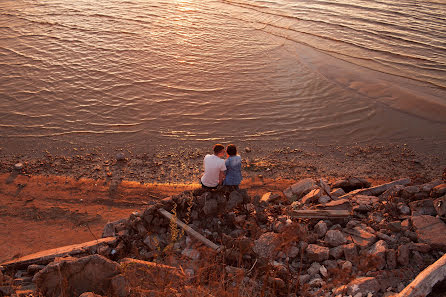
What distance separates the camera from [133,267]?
4699mm

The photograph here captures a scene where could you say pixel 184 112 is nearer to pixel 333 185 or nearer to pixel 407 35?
pixel 333 185

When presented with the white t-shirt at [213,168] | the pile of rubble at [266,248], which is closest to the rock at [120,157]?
the pile of rubble at [266,248]

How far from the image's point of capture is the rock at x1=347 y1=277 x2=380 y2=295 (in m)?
4.35

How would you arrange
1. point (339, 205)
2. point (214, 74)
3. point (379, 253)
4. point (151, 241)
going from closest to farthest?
point (379, 253)
point (151, 241)
point (339, 205)
point (214, 74)

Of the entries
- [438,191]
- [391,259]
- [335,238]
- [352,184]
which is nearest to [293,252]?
[335,238]

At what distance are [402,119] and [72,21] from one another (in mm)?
15535

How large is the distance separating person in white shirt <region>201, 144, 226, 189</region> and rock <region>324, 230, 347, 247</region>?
221 centimetres

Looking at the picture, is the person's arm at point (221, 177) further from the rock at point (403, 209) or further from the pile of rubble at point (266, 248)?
the rock at point (403, 209)

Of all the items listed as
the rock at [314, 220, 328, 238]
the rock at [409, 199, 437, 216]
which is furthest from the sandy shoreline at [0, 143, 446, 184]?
the rock at [314, 220, 328, 238]

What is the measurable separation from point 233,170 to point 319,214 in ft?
5.85

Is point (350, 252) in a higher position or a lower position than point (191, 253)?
higher

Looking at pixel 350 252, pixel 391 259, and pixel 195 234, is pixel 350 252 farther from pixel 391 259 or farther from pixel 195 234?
pixel 195 234

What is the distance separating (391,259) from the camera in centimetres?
482

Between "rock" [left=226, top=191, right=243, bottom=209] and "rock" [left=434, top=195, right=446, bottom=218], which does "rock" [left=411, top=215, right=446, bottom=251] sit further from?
"rock" [left=226, top=191, right=243, bottom=209]
